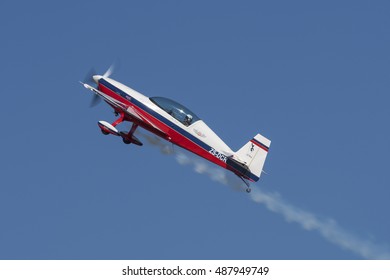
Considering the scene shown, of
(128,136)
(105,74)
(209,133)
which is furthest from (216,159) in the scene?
(105,74)

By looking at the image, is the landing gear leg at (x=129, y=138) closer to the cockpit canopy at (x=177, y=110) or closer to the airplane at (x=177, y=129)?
the airplane at (x=177, y=129)

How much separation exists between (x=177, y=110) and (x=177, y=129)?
78cm

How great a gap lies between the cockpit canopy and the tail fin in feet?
7.58

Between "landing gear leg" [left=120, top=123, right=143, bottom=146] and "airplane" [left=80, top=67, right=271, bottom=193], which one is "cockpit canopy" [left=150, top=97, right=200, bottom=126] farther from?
"landing gear leg" [left=120, top=123, right=143, bottom=146]

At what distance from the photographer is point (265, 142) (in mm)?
40594

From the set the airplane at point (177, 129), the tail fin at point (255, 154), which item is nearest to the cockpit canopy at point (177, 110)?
the airplane at point (177, 129)

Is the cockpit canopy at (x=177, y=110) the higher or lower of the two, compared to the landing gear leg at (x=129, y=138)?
higher

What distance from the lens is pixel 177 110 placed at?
41.5 metres

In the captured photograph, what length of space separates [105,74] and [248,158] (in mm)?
7629

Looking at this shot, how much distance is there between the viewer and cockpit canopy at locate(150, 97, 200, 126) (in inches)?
1623

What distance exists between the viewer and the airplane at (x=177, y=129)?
40469 millimetres

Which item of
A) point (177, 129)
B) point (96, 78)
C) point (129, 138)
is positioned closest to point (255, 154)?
point (177, 129)

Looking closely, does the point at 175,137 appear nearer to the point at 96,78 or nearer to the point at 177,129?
the point at 177,129
